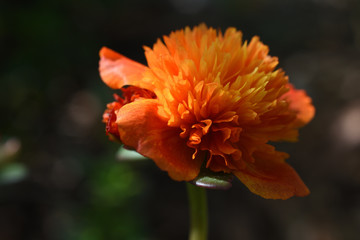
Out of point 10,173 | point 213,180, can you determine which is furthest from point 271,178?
point 10,173

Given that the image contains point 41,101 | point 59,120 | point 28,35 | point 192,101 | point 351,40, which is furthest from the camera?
point 351,40

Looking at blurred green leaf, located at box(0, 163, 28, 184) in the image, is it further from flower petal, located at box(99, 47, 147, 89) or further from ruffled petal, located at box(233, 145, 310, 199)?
ruffled petal, located at box(233, 145, 310, 199)

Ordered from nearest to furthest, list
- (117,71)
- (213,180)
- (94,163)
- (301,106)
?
(213,180) → (117,71) → (301,106) → (94,163)

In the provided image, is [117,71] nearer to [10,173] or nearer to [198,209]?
[198,209]

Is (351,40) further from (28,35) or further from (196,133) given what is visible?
(196,133)

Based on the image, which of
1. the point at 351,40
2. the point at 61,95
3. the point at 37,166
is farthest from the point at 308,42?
the point at 37,166

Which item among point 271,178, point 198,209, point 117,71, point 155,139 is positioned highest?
point 117,71
